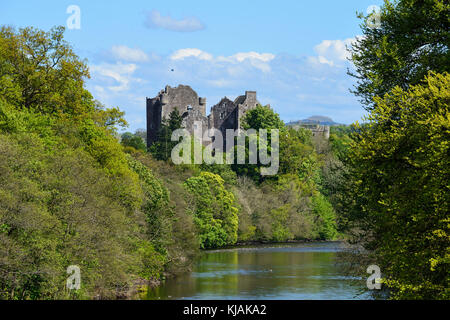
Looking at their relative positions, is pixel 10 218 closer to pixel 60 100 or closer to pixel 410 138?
pixel 410 138

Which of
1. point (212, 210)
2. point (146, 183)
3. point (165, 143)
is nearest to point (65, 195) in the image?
point (146, 183)

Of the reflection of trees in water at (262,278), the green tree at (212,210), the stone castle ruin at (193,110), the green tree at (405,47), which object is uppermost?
the stone castle ruin at (193,110)

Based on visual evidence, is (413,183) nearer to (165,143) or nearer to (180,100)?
(165,143)

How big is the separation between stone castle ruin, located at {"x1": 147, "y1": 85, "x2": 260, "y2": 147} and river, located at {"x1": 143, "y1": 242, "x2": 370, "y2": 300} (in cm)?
4552

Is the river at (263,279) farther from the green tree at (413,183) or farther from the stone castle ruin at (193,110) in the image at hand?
the stone castle ruin at (193,110)

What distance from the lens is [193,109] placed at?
121562 millimetres

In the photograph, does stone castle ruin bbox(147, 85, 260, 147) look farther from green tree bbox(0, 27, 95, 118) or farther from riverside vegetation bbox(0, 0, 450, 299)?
green tree bbox(0, 27, 95, 118)

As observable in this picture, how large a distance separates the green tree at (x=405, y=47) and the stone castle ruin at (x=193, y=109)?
8628cm

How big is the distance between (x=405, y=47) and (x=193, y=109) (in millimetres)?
93563

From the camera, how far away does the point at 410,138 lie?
23.6 metres

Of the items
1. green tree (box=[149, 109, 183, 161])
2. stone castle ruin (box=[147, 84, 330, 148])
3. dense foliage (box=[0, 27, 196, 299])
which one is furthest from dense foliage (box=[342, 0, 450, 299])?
stone castle ruin (box=[147, 84, 330, 148])

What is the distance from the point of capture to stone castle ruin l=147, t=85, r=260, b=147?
119 metres

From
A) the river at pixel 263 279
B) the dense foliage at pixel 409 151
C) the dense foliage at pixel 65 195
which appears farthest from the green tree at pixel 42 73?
the dense foliage at pixel 409 151

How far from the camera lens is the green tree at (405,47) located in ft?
91.2
